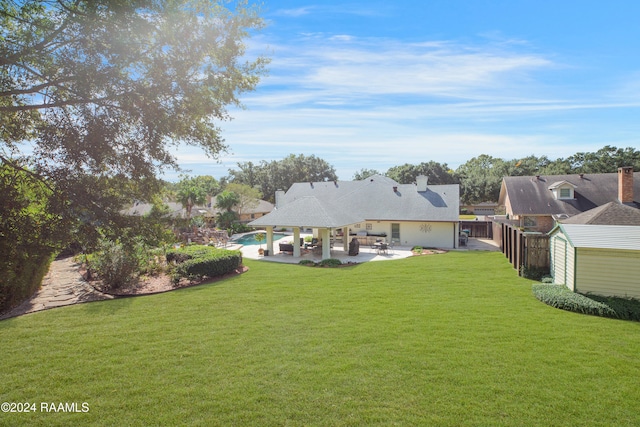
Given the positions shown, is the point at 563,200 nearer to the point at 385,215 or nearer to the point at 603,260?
the point at 385,215

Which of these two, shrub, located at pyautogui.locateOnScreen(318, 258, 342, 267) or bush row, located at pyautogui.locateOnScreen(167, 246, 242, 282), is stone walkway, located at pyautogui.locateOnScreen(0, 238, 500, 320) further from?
bush row, located at pyautogui.locateOnScreen(167, 246, 242, 282)

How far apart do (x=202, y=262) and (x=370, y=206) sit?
16.7 meters

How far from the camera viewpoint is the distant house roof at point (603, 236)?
11.2m

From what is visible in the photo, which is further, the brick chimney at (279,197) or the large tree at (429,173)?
the large tree at (429,173)

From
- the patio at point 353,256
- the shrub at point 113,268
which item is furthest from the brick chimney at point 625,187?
the shrub at point 113,268

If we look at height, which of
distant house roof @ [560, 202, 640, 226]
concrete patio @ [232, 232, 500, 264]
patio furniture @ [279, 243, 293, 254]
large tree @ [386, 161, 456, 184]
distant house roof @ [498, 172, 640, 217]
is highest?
large tree @ [386, 161, 456, 184]

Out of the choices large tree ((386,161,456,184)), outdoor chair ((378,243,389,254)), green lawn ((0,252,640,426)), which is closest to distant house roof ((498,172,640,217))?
outdoor chair ((378,243,389,254))

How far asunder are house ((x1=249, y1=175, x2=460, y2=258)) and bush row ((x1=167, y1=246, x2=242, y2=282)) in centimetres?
485

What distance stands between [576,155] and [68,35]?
65462 millimetres

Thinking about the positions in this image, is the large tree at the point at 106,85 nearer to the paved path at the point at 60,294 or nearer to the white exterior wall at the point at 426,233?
the paved path at the point at 60,294

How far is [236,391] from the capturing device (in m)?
6.12

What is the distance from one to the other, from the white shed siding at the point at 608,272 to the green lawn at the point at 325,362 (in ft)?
5.58

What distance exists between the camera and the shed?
36.2 feet

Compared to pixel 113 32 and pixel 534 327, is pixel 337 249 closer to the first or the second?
pixel 534 327
